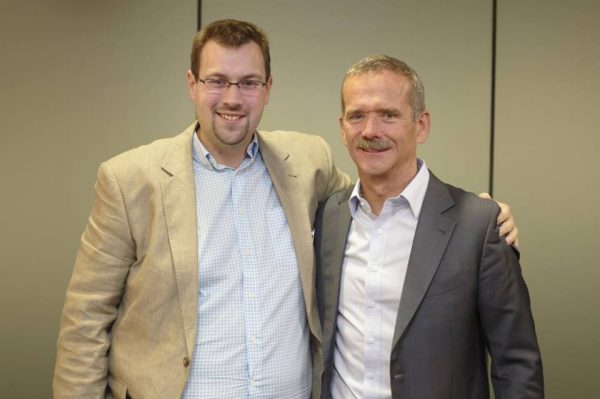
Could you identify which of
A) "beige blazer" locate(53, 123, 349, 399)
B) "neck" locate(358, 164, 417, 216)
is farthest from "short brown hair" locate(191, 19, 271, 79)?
"neck" locate(358, 164, 417, 216)

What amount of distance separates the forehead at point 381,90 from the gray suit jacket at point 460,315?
1.19 feet

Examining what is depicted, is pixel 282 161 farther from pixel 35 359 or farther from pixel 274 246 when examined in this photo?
pixel 35 359

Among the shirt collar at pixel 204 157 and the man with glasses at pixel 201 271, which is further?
the shirt collar at pixel 204 157

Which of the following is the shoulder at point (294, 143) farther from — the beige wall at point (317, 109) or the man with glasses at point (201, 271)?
the beige wall at point (317, 109)

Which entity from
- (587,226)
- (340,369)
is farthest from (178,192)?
(587,226)

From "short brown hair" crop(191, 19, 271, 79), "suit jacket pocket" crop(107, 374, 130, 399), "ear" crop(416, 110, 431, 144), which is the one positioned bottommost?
"suit jacket pocket" crop(107, 374, 130, 399)

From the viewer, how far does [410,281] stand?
5.72 feet

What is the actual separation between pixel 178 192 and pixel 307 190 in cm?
42

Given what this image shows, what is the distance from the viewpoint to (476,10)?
3.04 metres

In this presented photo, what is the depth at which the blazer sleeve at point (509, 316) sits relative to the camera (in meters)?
1.73

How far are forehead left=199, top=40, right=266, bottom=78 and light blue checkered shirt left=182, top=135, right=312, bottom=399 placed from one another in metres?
0.24

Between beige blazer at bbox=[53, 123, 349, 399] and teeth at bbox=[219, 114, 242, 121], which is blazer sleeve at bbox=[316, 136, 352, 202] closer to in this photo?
beige blazer at bbox=[53, 123, 349, 399]

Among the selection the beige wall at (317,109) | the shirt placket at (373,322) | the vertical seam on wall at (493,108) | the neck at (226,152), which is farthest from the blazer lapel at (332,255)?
the vertical seam on wall at (493,108)

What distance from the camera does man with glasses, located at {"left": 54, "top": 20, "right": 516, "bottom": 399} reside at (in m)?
1.80
